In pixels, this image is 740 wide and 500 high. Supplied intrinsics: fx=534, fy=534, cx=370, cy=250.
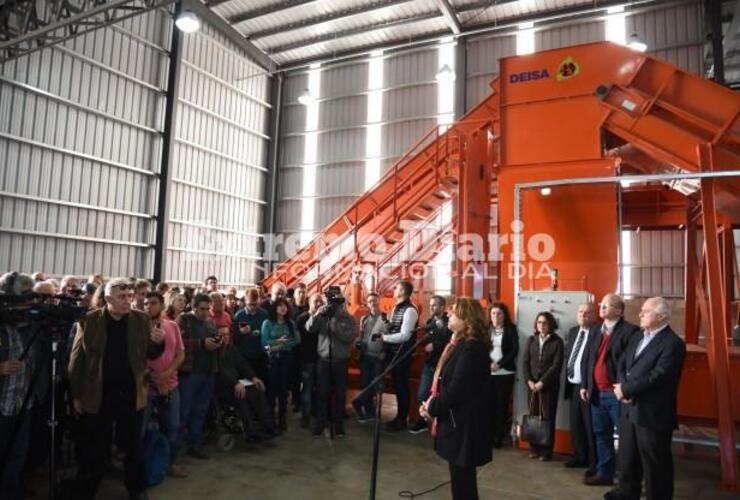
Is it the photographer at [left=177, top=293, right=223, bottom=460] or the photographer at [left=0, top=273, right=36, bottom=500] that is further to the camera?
the photographer at [left=177, top=293, right=223, bottom=460]

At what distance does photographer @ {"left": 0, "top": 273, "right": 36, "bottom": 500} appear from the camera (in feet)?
12.8

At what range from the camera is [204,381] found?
5.56 metres

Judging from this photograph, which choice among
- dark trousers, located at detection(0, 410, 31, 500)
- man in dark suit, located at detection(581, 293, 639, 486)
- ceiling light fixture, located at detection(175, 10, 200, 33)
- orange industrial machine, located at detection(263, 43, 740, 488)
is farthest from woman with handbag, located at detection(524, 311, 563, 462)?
ceiling light fixture, located at detection(175, 10, 200, 33)

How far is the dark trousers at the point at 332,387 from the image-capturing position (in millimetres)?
6680

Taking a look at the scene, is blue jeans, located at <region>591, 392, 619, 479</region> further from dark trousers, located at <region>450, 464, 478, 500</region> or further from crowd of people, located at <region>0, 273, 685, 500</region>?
dark trousers, located at <region>450, 464, 478, 500</region>

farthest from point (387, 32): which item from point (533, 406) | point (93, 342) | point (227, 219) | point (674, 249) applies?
point (93, 342)

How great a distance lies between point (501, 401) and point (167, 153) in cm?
1269

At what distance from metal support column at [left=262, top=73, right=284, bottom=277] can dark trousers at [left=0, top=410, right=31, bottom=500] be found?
15.0 m

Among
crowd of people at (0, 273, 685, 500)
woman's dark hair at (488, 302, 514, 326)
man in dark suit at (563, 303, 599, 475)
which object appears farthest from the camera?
woman's dark hair at (488, 302, 514, 326)

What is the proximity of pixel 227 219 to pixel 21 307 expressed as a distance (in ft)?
46.9

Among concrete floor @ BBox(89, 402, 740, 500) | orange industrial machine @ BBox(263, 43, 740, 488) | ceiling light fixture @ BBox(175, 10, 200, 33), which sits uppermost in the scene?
ceiling light fixture @ BBox(175, 10, 200, 33)

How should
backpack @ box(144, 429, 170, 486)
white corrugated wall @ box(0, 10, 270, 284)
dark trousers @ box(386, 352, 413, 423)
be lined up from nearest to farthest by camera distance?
backpack @ box(144, 429, 170, 486) < dark trousers @ box(386, 352, 413, 423) < white corrugated wall @ box(0, 10, 270, 284)

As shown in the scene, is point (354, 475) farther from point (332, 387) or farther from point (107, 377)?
point (107, 377)

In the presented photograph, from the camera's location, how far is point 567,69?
6.98 m
